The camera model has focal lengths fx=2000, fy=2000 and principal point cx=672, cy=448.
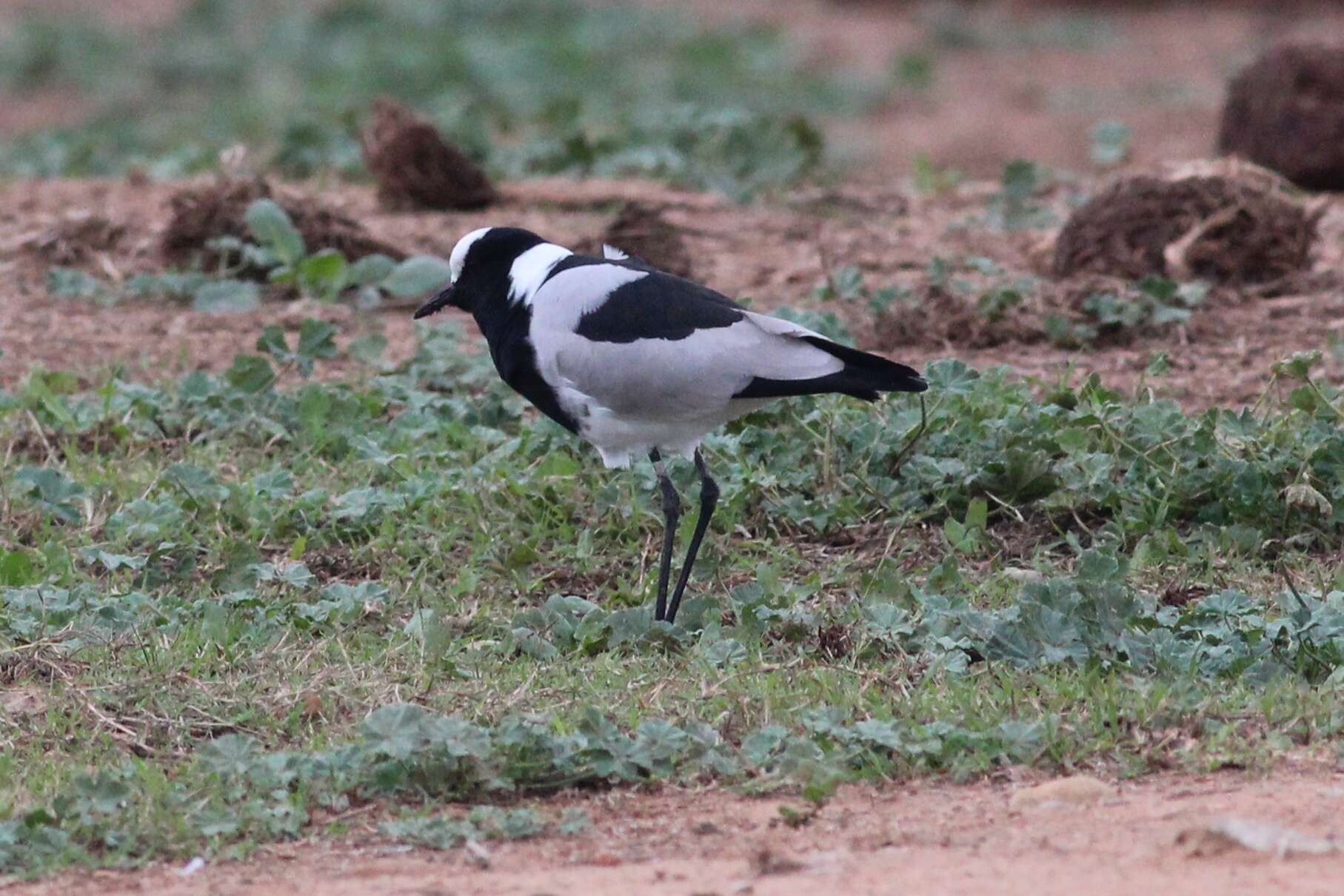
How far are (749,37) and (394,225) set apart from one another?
9.34 metres

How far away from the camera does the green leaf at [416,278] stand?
7535 mm

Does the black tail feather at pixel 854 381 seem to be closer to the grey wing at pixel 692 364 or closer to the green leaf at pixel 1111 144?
the grey wing at pixel 692 364

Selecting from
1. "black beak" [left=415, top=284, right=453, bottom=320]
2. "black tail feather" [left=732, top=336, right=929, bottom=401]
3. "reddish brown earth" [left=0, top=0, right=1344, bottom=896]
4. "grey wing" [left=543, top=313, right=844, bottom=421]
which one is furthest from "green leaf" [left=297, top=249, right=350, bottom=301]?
"black tail feather" [left=732, top=336, right=929, bottom=401]

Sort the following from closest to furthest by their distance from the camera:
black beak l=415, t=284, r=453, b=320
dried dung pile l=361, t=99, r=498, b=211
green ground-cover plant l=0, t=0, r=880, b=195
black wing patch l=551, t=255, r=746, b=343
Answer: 1. black wing patch l=551, t=255, r=746, b=343
2. black beak l=415, t=284, r=453, b=320
3. dried dung pile l=361, t=99, r=498, b=211
4. green ground-cover plant l=0, t=0, r=880, b=195

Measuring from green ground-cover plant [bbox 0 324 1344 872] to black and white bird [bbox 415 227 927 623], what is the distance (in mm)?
454

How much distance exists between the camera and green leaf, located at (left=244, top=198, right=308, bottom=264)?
7559mm

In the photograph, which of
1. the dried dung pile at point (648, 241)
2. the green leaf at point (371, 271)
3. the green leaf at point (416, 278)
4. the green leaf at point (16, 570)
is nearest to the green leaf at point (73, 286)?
the green leaf at point (371, 271)

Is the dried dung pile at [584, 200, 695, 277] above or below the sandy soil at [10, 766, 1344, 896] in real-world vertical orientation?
above

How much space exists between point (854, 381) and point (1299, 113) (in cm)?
508

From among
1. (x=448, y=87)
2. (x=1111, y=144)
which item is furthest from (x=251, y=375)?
(x=448, y=87)

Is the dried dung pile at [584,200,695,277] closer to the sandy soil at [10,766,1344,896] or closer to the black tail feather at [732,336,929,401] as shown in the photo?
the black tail feather at [732,336,929,401]

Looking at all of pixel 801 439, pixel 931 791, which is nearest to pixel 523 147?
pixel 801 439

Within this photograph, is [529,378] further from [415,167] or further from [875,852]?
[415,167]

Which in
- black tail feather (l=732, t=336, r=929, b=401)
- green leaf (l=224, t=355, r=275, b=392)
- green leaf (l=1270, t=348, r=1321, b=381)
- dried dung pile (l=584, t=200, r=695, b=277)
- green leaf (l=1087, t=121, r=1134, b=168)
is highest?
black tail feather (l=732, t=336, r=929, b=401)
